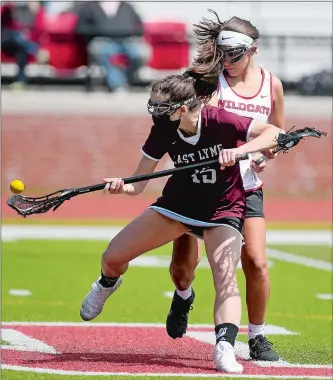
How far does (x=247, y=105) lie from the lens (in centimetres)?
733

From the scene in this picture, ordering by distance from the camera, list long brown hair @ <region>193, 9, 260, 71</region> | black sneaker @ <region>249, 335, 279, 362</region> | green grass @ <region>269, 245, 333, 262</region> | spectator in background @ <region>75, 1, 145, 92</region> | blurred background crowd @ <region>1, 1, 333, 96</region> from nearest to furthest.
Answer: long brown hair @ <region>193, 9, 260, 71</region> < black sneaker @ <region>249, 335, 279, 362</region> < green grass @ <region>269, 245, 333, 262</region> < blurred background crowd @ <region>1, 1, 333, 96</region> < spectator in background @ <region>75, 1, 145, 92</region>

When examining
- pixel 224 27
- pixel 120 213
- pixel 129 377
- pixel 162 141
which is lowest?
pixel 120 213

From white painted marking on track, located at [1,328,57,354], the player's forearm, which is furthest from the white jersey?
white painted marking on track, located at [1,328,57,354]

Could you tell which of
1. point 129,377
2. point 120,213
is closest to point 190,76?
point 129,377

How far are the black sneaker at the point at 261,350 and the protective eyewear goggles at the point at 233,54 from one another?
5.89 ft

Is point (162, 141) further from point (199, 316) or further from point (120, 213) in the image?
point (120, 213)

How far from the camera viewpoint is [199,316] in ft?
32.8

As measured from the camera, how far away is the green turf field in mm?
8748

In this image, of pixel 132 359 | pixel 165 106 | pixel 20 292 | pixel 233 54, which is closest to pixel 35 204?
pixel 165 106

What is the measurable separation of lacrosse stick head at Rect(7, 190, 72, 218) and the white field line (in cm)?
893

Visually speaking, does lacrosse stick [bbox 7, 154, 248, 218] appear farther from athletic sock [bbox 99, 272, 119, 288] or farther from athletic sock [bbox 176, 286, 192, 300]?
athletic sock [bbox 176, 286, 192, 300]

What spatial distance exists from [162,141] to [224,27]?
896 mm

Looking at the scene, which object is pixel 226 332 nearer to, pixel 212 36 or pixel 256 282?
pixel 256 282

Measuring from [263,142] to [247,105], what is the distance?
0.55 metres
